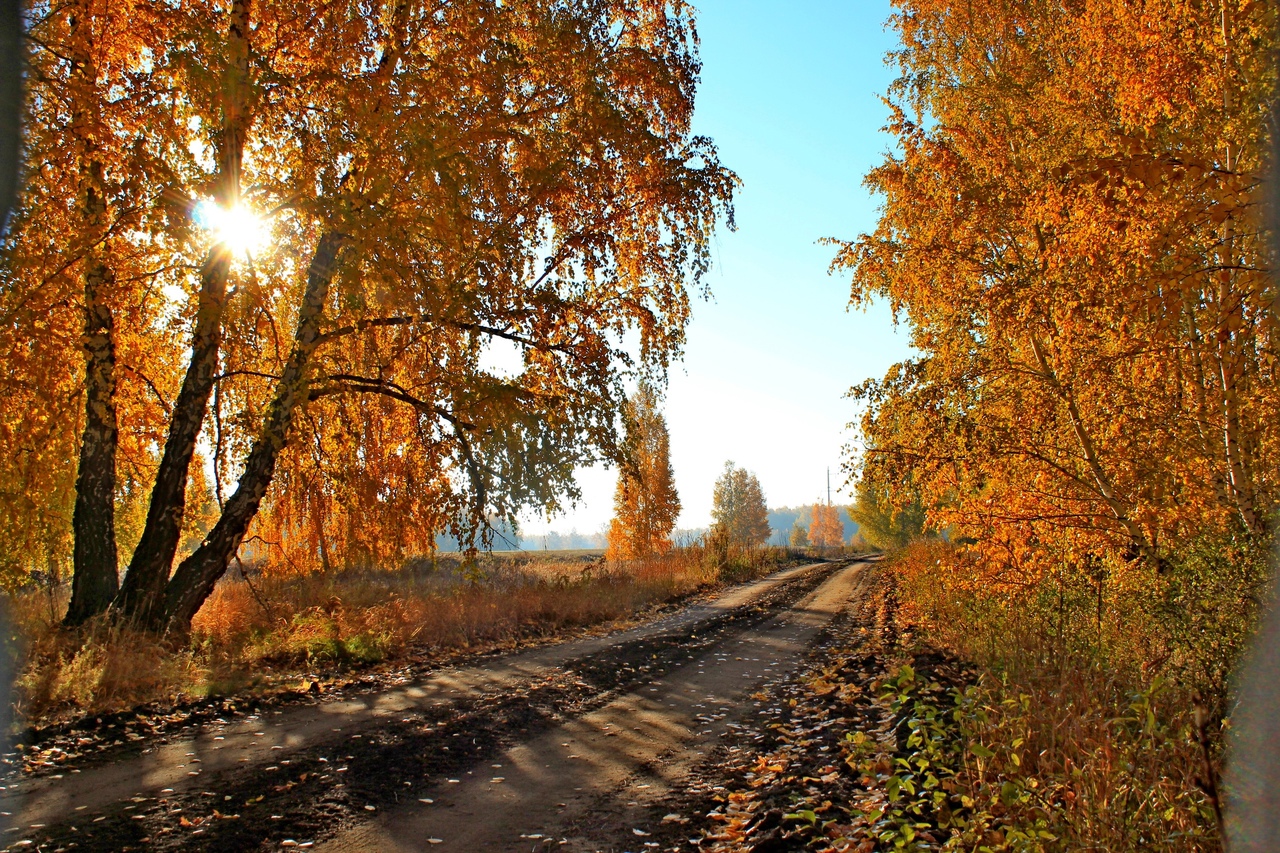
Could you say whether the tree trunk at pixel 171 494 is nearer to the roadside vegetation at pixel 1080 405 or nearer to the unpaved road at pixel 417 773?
the unpaved road at pixel 417 773

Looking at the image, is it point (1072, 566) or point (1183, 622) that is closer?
point (1183, 622)

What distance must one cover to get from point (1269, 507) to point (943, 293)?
15.8ft

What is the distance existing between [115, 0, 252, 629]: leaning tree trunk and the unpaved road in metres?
3.60

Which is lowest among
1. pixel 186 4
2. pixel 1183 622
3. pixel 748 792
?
pixel 748 792

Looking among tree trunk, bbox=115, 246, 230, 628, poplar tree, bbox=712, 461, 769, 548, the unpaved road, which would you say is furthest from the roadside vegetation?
poplar tree, bbox=712, 461, 769, 548

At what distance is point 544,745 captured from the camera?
5.90m

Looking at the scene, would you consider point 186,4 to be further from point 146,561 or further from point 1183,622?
point 1183,622

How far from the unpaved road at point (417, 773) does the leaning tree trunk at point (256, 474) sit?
134 inches

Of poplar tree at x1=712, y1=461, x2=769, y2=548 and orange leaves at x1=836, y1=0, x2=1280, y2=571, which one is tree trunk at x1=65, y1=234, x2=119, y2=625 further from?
poplar tree at x1=712, y1=461, x2=769, y2=548

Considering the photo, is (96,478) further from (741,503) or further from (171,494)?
(741,503)

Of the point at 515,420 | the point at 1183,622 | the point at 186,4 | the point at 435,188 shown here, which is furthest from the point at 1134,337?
the point at 186,4

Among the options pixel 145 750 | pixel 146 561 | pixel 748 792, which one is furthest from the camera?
pixel 146 561

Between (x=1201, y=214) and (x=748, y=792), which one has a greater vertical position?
(x=1201, y=214)

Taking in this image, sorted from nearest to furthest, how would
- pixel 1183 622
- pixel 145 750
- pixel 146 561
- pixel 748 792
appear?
pixel 748 792
pixel 1183 622
pixel 145 750
pixel 146 561
